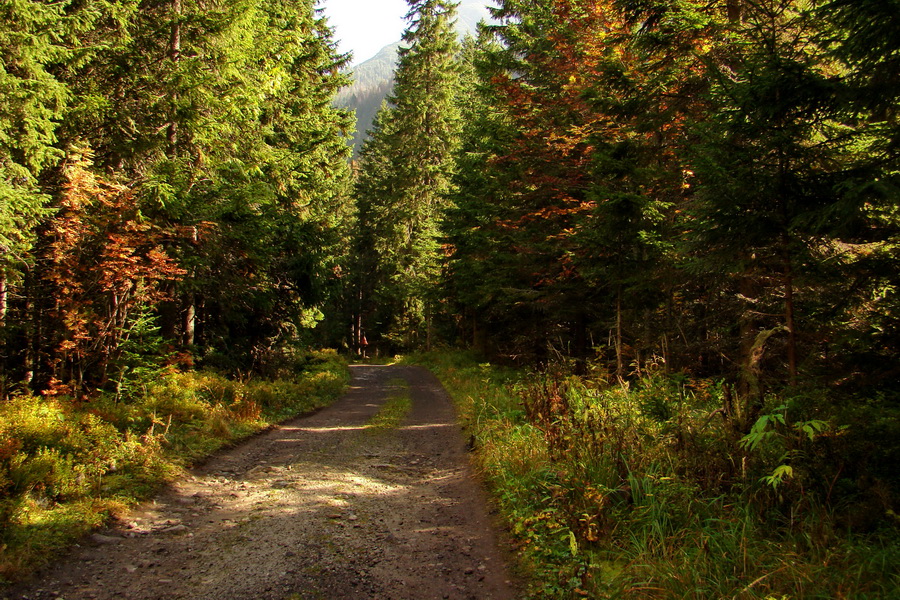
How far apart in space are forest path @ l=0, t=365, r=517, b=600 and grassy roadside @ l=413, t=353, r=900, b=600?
0.60 meters

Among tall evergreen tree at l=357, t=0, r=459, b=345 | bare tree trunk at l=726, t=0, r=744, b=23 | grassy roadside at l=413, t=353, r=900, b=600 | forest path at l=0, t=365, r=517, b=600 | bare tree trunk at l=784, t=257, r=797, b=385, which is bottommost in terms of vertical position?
forest path at l=0, t=365, r=517, b=600

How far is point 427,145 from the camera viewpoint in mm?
32938

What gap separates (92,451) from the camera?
6.27 meters

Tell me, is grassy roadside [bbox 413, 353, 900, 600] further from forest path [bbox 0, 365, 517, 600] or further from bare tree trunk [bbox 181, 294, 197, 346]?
bare tree trunk [bbox 181, 294, 197, 346]

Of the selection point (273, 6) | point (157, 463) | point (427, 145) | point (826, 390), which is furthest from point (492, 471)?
point (427, 145)

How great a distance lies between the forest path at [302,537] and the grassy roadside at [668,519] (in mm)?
604

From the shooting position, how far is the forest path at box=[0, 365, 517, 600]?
408cm

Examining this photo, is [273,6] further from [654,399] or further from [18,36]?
[654,399]

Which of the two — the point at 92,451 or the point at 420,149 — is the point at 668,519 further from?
the point at 420,149

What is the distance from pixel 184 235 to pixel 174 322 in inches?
136

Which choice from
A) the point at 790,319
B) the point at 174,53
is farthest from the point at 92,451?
the point at 174,53

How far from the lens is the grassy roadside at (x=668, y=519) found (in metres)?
3.28

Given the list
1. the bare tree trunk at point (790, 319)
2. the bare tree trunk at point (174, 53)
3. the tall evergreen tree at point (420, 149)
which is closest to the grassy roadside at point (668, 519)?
the bare tree trunk at point (790, 319)

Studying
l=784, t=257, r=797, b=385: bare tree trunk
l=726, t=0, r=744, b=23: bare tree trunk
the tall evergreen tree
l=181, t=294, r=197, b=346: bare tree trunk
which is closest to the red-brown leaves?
l=181, t=294, r=197, b=346: bare tree trunk
